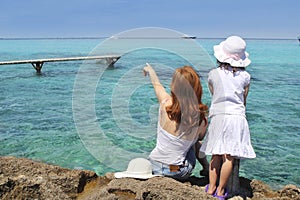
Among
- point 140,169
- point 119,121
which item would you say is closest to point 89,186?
point 140,169

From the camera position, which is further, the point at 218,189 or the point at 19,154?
the point at 19,154

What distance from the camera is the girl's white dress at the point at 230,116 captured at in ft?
10.2

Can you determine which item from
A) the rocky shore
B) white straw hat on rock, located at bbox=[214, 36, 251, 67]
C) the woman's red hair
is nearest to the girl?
white straw hat on rock, located at bbox=[214, 36, 251, 67]

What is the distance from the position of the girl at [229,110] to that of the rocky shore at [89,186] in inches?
13.9

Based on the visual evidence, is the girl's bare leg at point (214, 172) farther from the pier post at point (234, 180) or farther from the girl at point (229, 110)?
the pier post at point (234, 180)

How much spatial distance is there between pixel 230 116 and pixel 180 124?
18.3 inches

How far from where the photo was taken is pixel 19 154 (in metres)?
6.34

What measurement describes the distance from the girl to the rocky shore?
0.35 m

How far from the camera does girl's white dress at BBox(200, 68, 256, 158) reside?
3.11m

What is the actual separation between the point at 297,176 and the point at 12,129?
593 centimetres

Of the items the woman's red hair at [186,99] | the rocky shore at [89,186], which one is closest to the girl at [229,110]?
the woman's red hair at [186,99]

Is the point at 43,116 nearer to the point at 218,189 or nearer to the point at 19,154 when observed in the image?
the point at 19,154

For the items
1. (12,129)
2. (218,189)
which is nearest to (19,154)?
(12,129)

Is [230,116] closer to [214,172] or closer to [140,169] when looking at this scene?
[214,172]
